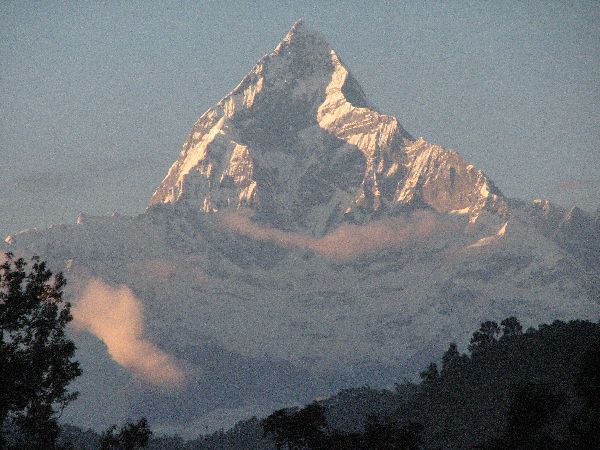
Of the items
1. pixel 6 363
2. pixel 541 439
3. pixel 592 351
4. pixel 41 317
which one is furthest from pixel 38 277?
pixel 541 439

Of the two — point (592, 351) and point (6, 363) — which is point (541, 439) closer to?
point (592, 351)

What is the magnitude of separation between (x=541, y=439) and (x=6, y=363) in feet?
294

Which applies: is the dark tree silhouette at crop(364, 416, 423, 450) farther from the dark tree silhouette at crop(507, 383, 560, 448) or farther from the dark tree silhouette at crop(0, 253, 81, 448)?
the dark tree silhouette at crop(0, 253, 81, 448)

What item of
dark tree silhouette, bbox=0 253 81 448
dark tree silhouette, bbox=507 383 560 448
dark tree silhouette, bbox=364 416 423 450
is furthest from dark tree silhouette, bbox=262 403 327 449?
dark tree silhouette, bbox=0 253 81 448

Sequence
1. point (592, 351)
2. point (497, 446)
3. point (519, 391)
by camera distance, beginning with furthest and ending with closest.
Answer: point (519, 391) → point (497, 446) → point (592, 351)

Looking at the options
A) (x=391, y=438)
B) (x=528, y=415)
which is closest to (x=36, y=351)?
(x=391, y=438)

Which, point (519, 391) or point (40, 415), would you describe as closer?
point (40, 415)

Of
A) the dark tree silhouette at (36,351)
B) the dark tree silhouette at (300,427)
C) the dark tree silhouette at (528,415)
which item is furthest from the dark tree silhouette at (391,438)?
the dark tree silhouette at (36,351)

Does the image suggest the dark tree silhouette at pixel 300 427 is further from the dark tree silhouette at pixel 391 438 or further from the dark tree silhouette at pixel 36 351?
the dark tree silhouette at pixel 36 351

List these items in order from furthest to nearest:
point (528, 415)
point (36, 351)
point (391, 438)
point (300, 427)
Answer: point (300, 427) → point (391, 438) → point (528, 415) → point (36, 351)

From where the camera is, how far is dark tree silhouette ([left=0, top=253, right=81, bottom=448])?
108706mm

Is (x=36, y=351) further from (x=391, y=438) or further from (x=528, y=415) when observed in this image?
(x=528, y=415)

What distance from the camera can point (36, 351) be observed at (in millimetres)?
111500

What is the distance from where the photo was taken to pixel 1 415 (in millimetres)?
104312
